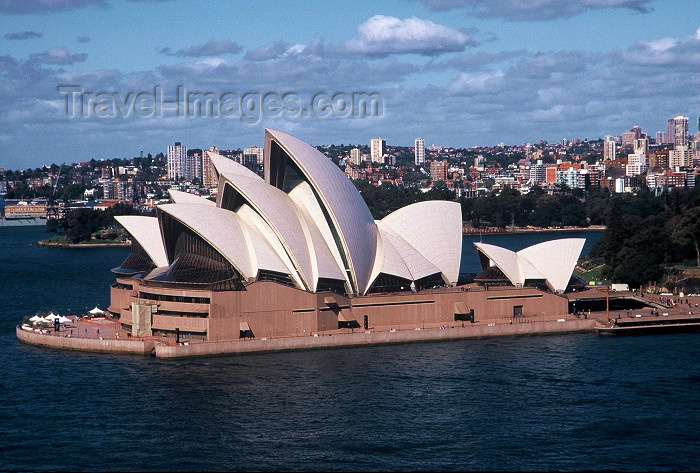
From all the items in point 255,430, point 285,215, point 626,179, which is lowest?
point 255,430

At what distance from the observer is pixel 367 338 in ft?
152

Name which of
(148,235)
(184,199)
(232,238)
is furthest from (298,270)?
(148,235)

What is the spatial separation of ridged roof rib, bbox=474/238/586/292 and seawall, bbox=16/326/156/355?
59.0ft

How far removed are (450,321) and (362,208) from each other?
6709mm

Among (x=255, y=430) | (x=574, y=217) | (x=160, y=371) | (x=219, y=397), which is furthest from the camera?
(x=574, y=217)

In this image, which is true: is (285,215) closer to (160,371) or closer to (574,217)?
(160,371)

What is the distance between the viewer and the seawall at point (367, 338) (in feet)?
144

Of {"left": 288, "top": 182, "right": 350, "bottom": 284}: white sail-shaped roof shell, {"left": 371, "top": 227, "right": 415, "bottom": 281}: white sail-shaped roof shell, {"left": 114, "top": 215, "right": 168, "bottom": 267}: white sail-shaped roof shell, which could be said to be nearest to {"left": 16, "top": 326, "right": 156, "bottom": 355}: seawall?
{"left": 114, "top": 215, "right": 168, "bottom": 267}: white sail-shaped roof shell

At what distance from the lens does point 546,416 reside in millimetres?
34312

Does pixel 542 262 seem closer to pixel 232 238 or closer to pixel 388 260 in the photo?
pixel 388 260

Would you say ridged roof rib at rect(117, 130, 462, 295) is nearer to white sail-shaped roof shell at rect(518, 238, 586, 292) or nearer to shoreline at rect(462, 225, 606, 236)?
white sail-shaped roof shell at rect(518, 238, 586, 292)

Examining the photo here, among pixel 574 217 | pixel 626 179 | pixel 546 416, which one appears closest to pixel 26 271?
pixel 546 416

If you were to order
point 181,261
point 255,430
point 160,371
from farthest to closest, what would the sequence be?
point 181,261 → point 160,371 → point 255,430

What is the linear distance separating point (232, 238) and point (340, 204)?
206 inches
